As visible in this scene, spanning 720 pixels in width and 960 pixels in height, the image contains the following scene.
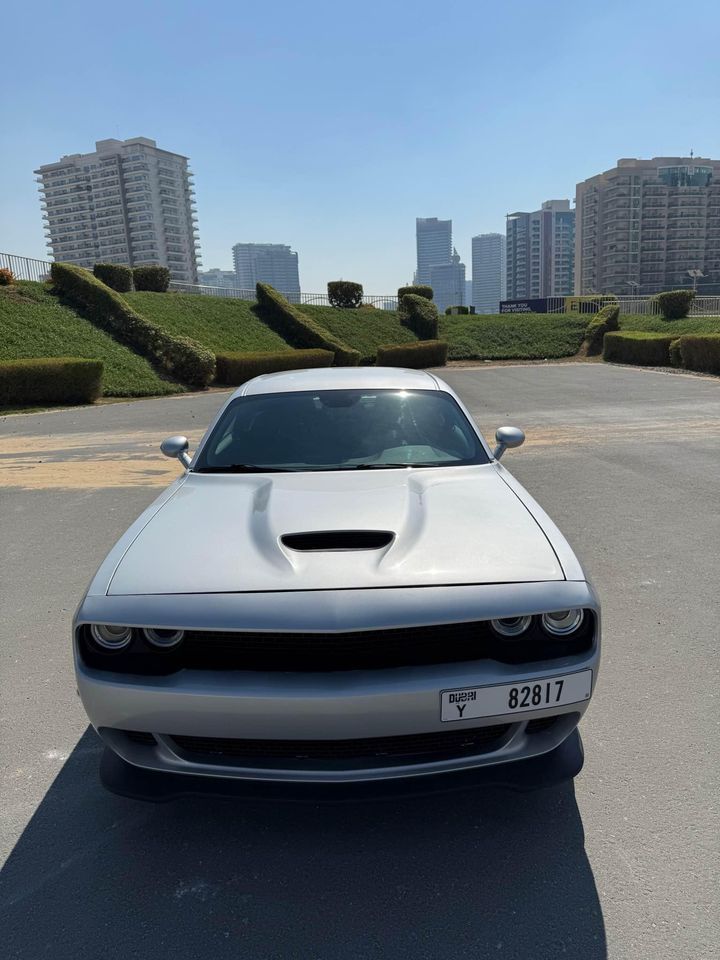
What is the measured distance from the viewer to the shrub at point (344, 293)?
1518 inches

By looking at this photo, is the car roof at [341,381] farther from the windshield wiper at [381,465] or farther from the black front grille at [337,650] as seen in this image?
the black front grille at [337,650]

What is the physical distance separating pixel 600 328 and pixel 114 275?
82.5 ft

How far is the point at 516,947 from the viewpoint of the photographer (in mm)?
1772

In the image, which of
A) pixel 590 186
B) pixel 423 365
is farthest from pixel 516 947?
pixel 590 186

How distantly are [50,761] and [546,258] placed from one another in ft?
628

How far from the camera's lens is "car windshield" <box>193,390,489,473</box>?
3.31m

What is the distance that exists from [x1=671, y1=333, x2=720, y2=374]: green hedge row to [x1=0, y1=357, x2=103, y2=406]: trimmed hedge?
1898 centimetres

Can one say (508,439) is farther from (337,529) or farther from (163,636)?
(163,636)

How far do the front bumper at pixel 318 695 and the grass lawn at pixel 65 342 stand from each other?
19.4m

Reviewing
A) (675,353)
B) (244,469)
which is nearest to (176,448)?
(244,469)

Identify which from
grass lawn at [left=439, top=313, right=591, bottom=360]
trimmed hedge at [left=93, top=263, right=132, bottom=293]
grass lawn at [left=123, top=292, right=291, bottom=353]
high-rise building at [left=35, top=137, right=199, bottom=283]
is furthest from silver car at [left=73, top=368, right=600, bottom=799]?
high-rise building at [left=35, top=137, right=199, bottom=283]

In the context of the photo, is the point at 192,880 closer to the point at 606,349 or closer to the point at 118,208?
the point at 606,349

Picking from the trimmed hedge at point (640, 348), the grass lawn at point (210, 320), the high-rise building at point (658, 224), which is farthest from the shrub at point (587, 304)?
the high-rise building at point (658, 224)

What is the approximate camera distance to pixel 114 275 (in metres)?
29.3
